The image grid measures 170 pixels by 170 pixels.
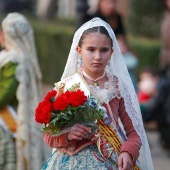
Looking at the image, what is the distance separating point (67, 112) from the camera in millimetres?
5246

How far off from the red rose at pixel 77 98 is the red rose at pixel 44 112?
0.14 meters

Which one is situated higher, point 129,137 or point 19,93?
point 19,93

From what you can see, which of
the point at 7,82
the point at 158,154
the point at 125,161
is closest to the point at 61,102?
A: the point at 125,161

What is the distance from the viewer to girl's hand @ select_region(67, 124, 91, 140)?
17.2 feet

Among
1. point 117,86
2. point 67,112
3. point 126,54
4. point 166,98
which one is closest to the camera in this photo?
point 67,112

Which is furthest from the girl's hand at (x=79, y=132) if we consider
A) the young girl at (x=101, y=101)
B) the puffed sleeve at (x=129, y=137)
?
the puffed sleeve at (x=129, y=137)

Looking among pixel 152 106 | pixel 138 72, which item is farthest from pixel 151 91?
pixel 138 72

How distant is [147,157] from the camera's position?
18.8 ft

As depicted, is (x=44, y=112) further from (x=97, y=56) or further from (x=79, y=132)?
(x=97, y=56)

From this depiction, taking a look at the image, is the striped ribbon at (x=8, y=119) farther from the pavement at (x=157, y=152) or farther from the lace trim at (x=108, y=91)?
the pavement at (x=157, y=152)

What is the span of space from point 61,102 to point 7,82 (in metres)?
2.50

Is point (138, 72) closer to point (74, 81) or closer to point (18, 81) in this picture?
point (18, 81)

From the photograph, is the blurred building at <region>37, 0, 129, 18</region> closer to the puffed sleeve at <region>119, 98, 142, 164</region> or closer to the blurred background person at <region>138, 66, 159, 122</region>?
the blurred background person at <region>138, 66, 159, 122</region>

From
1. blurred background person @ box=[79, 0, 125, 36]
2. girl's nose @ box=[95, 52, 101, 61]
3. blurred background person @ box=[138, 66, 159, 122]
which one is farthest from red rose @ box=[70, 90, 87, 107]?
blurred background person @ box=[79, 0, 125, 36]
